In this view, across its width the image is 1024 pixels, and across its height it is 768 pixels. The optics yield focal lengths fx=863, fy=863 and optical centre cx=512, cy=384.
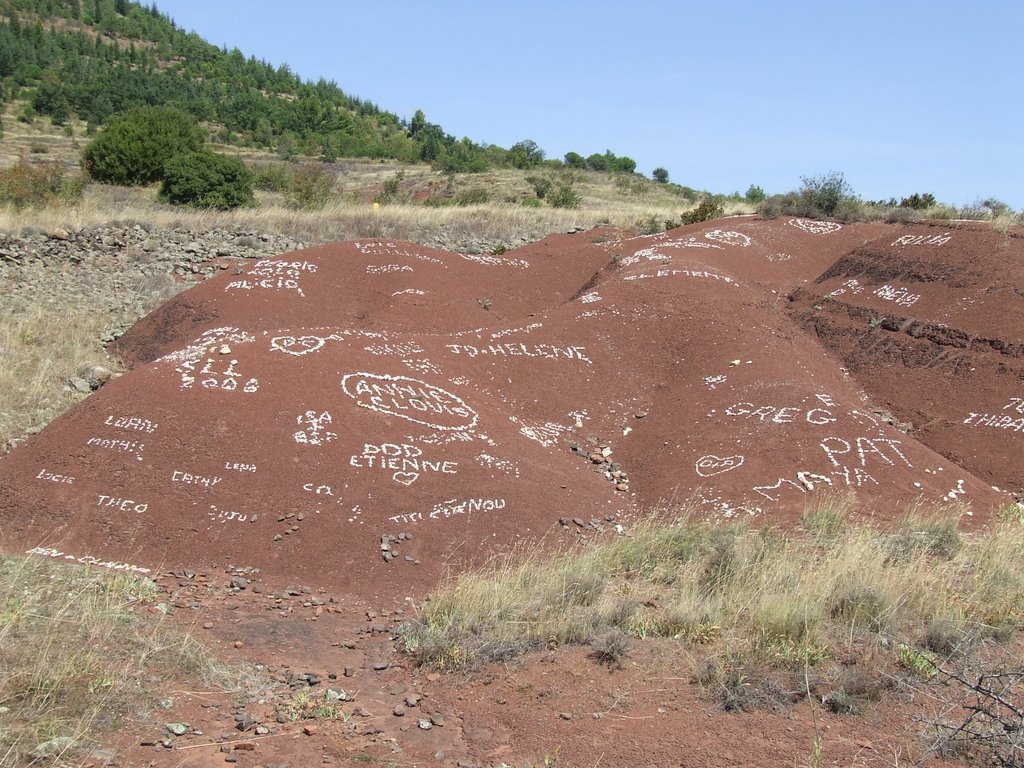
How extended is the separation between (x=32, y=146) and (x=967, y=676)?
44.7 m

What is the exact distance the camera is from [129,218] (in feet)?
61.3

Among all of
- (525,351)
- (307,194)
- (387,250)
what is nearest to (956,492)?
(525,351)

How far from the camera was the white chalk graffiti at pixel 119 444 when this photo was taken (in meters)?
7.94

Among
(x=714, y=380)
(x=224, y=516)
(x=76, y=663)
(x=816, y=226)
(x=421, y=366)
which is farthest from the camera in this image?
(x=816, y=226)

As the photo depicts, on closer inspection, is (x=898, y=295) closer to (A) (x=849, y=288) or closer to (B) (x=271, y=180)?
(A) (x=849, y=288)

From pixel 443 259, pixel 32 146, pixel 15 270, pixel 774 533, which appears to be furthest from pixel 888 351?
pixel 32 146

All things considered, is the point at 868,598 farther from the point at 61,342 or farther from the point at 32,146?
the point at 32,146

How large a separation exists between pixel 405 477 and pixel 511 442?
1456mm

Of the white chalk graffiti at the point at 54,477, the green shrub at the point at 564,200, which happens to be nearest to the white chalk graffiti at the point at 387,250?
the white chalk graffiti at the point at 54,477

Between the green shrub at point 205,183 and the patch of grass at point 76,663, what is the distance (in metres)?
17.9

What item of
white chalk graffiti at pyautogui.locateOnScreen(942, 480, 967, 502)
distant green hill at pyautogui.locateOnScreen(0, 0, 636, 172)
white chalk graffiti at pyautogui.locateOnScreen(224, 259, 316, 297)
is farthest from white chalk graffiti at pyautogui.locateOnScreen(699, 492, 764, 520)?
distant green hill at pyautogui.locateOnScreen(0, 0, 636, 172)

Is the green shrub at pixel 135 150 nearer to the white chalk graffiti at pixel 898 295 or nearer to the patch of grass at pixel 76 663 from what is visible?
the white chalk graffiti at pixel 898 295

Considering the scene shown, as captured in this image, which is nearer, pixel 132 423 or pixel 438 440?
pixel 132 423

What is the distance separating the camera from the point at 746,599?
16.7 ft
